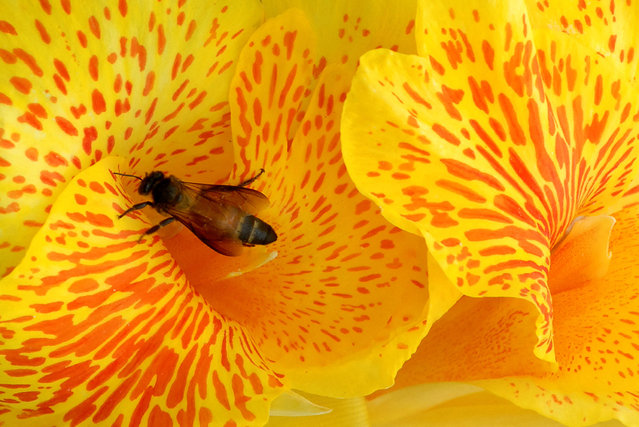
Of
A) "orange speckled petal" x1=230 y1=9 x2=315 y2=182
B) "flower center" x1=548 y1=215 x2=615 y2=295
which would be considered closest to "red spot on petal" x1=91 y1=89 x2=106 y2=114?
"orange speckled petal" x1=230 y1=9 x2=315 y2=182

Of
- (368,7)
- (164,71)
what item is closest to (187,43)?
(164,71)

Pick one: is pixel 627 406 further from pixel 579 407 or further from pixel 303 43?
pixel 303 43

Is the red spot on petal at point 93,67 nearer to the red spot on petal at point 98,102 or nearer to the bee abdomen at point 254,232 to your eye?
the red spot on petal at point 98,102

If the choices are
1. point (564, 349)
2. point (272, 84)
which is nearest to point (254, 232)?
point (272, 84)

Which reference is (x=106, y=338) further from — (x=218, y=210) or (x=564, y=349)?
(x=564, y=349)

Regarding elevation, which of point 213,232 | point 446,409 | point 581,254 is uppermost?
point 213,232

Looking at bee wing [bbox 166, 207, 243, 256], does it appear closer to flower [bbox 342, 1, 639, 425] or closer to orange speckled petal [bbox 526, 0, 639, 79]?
flower [bbox 342, 1, 639, 425]

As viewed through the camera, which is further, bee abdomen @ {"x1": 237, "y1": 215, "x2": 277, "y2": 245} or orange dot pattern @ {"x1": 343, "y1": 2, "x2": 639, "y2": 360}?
bee abdomen @ {"x1": 237, "y1": 215, "x2": 277, "y2": 245}
